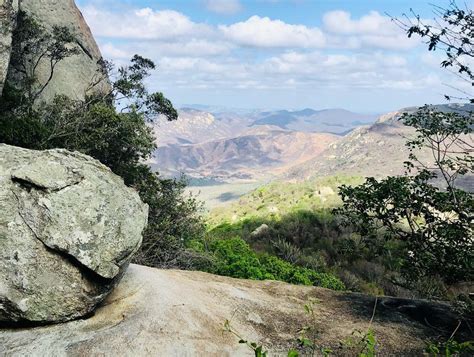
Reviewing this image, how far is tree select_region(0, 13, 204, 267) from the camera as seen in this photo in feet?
72.2

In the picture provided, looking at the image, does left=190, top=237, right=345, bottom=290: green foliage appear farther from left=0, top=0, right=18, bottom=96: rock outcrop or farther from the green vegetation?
left=0, top=0, right=18, bottom=96: rock outcrop

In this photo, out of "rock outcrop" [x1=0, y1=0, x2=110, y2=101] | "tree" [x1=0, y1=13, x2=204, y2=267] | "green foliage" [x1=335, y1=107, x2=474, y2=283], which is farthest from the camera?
"rock outcrop" [x1=0, y1=0, x2=110, y2=101]

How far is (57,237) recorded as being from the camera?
9.28 metres

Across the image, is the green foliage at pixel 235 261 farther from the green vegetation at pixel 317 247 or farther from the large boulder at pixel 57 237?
the large boulder at pixel 57 237

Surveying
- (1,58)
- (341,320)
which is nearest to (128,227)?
(341,320)

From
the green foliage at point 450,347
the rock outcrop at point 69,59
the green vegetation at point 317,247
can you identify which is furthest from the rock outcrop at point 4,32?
the green foliage at point 450,347

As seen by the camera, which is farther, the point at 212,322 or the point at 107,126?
the point at 107,126

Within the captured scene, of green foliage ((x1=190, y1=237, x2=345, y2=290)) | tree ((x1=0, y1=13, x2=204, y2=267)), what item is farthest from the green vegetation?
tree ((x1=0, y1=13, x2=204, y2=267))

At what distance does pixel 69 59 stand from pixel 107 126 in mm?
10883

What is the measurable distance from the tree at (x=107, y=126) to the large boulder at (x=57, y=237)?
10.7 m

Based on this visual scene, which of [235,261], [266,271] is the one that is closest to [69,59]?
[235,261]

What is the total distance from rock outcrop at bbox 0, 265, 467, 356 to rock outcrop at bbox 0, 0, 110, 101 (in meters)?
21.8

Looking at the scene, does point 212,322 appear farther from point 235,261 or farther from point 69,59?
point 69,59

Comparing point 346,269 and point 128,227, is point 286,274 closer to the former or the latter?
point 346,269
